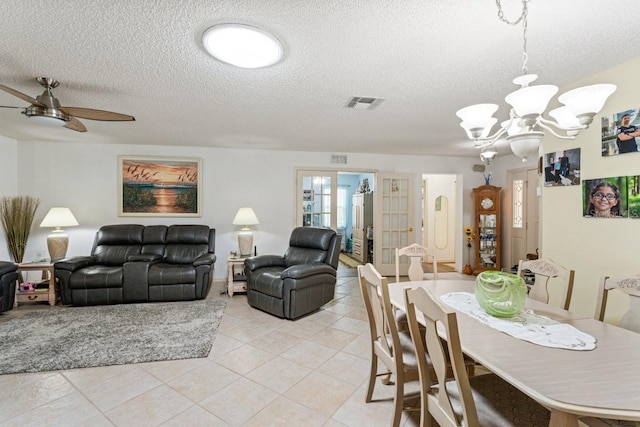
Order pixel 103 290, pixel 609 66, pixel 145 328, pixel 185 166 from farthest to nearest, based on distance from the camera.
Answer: pixel 185 166
pixel 103 290
pixel 145 328
pixel 609 66

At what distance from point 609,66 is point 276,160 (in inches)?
171

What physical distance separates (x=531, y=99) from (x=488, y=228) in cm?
500

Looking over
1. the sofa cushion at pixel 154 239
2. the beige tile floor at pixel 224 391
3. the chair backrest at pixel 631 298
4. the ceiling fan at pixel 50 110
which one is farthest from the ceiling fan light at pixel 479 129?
the sofa cushion at pixel 154 239

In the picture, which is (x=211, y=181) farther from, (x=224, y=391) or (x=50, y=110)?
(x=224, y=391)

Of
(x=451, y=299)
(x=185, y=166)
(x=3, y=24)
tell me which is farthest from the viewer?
(x=185, y=166)

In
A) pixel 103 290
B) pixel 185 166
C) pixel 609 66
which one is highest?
pixel 609 66

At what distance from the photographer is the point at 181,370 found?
7.51 ft

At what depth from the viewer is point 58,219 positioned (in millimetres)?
4141

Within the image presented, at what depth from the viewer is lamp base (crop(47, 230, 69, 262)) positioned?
4.08 metres

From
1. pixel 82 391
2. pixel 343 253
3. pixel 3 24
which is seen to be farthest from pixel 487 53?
pixel 343 253

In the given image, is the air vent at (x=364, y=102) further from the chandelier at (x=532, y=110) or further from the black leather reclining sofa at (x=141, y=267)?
the black leather reclining sofa at (x=141, y=267)

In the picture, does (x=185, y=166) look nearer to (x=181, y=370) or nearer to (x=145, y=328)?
(x=145, y=328)

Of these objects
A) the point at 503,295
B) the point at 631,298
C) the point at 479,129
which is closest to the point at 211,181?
the point at 479,129

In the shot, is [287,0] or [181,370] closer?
[287,0]
